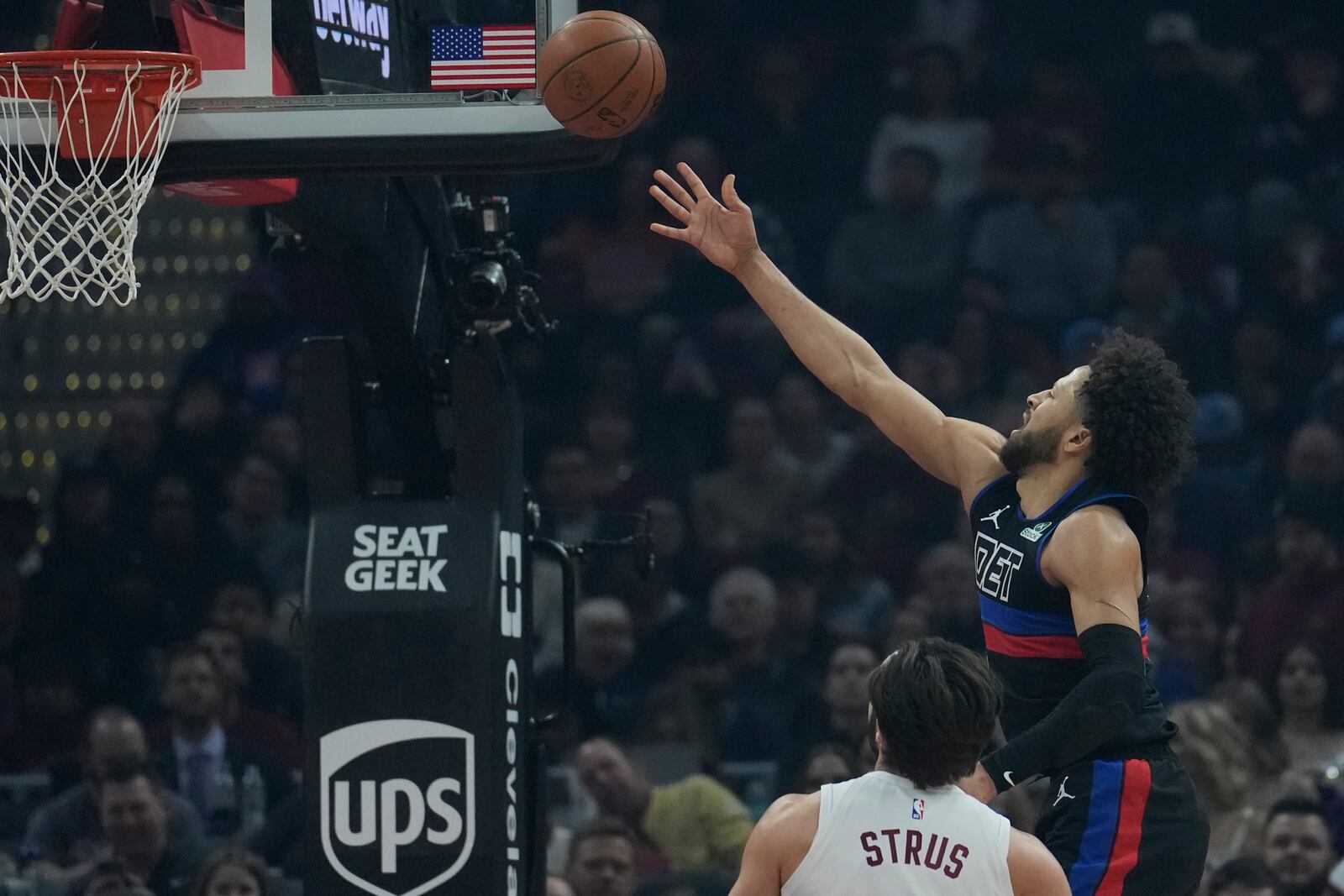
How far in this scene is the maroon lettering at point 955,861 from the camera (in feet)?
10.8

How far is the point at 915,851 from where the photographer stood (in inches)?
129

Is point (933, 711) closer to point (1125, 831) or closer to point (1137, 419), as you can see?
point (1125, 831)

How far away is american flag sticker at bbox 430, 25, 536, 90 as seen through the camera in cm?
511

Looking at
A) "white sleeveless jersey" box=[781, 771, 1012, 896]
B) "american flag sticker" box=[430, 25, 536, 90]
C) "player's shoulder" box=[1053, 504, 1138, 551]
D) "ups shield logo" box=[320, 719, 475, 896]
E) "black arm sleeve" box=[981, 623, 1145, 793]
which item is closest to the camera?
"white sleeveless jersey" box=[781, 771, 1012, 896]

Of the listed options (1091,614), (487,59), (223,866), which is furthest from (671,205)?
(223,866)

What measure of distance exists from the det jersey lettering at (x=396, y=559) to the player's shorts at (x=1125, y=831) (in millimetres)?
2169

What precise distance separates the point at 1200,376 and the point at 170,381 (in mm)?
4760

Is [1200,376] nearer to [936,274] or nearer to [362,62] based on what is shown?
[936,274]

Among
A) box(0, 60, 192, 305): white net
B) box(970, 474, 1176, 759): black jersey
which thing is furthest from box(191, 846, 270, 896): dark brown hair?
box(970, 474, 1176, 759): black jersey

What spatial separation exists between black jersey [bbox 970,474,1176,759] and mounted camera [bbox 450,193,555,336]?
6.23ft

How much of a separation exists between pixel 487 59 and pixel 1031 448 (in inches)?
69.4

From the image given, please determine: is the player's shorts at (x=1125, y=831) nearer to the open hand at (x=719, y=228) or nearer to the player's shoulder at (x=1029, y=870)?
the player's shoulder at (x=1029, y=870)

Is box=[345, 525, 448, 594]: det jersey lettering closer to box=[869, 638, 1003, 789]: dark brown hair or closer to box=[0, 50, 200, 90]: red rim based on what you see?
box=[0, 50, 200, 90]: red rim

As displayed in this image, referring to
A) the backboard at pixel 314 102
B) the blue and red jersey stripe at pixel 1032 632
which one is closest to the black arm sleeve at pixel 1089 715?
the blue and red jersey stripe at pixel 1032 632
